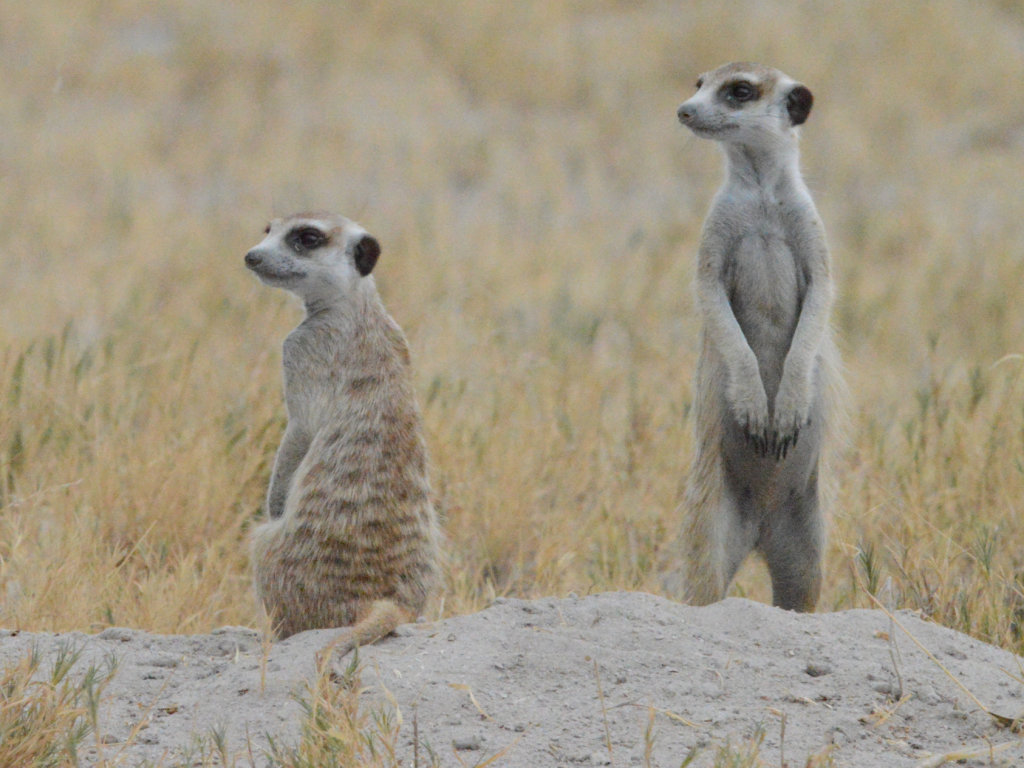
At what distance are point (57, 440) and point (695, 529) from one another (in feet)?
5.87

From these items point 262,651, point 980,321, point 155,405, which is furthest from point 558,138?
point 262,651

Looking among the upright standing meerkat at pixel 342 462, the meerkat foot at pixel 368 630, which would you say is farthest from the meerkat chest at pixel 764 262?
the meerkat foot at pixel 368 630

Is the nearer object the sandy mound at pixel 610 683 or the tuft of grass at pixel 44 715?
the tuft of grass at pixel 44 715

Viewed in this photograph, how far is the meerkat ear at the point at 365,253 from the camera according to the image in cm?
321

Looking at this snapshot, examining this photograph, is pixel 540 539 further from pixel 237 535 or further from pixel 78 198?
pixel 78 198

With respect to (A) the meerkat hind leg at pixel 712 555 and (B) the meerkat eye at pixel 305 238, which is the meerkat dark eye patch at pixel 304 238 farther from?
(A) the meerkat hind leg at pixel 712 555

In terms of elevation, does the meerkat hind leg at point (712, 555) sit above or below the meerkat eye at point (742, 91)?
below

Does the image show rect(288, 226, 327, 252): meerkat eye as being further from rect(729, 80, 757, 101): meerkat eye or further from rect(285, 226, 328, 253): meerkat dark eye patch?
rect(729, 80, 757, 101): meerkat eye

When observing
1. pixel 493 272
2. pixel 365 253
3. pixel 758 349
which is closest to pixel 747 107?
pixel 758 349

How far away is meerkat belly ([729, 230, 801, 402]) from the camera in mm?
3365

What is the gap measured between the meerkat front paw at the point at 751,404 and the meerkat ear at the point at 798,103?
0.64 meters

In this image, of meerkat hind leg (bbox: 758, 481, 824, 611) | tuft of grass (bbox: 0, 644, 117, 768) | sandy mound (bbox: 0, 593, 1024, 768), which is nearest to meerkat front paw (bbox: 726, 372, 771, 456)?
meerkat hind leg (bbox: 758, 481, 824, 611)

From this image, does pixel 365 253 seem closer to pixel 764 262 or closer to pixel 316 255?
pixel 316 255

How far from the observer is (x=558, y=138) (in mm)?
10062
